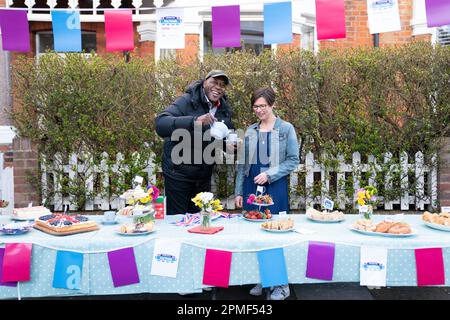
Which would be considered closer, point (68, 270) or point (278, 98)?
point (68, 270)

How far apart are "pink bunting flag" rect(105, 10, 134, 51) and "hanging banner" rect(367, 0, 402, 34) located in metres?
2.80

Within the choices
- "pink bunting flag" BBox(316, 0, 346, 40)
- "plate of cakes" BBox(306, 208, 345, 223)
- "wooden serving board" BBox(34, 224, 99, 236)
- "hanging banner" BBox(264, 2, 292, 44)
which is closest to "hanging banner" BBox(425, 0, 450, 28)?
"pink bunting flag" BBox(316, 0, 346, 40)

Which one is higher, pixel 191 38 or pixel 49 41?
pixel 49 41

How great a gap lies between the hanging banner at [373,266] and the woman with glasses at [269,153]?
111 cm

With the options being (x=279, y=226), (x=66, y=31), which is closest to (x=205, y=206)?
(x=279, y=226)

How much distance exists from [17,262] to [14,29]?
324 centimetres

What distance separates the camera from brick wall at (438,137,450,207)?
223 inches

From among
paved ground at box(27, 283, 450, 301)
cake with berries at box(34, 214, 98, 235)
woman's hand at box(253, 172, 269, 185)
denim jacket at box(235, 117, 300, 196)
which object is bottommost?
paved ground at box(27, 283, 450, 301)

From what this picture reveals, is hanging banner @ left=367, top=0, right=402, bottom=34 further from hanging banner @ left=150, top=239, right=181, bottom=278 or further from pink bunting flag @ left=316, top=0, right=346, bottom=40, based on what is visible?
hanging banner @ left=150, top=239, right=181, bottom=278

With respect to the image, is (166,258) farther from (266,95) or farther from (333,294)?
(333,294)

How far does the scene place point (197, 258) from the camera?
2.89 metres

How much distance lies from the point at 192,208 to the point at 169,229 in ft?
3.17

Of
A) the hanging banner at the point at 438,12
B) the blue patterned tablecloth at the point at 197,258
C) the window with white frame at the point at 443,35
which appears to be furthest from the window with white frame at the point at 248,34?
the blue patterned tablecloth at the point at 197,258

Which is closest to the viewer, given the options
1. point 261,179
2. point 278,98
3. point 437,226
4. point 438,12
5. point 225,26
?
point 437,226
